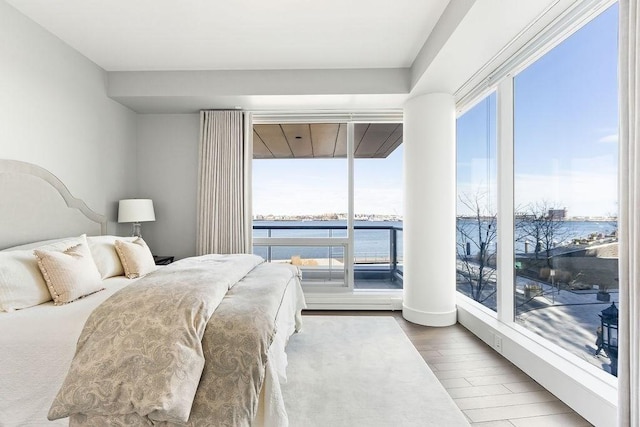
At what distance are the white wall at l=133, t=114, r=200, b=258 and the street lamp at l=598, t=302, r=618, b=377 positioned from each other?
400 cm

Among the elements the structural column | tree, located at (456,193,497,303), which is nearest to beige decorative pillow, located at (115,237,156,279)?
the structural column

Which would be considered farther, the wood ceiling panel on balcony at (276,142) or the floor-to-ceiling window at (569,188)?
the wood ceiling panel on balcony at (276,142)

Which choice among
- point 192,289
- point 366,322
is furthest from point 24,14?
point 366,322

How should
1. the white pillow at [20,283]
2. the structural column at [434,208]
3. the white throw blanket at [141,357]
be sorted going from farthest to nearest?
the structural column at [434,208]
the white pillow at [20,283]
the white throw blanket at [141,357]

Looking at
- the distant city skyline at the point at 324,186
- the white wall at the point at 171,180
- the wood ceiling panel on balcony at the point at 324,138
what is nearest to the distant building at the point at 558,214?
the distant city skyline at the point at 324,186

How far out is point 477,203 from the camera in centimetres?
347

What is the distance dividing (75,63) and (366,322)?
12.7ft

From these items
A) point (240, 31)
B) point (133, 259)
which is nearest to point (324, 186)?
point (240, 31)

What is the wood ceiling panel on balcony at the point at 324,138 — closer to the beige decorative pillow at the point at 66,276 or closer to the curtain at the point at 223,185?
the curtain at the point at 223,185

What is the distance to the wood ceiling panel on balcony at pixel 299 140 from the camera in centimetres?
435

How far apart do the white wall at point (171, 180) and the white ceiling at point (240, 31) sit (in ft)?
2.68

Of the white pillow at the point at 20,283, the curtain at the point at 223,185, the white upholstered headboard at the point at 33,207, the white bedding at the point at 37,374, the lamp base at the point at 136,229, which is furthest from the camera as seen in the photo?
the curtain at the point at 223,185

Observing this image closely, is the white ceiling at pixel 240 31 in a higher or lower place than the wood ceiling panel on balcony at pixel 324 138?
higher

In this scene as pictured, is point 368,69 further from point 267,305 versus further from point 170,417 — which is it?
point 170,417
